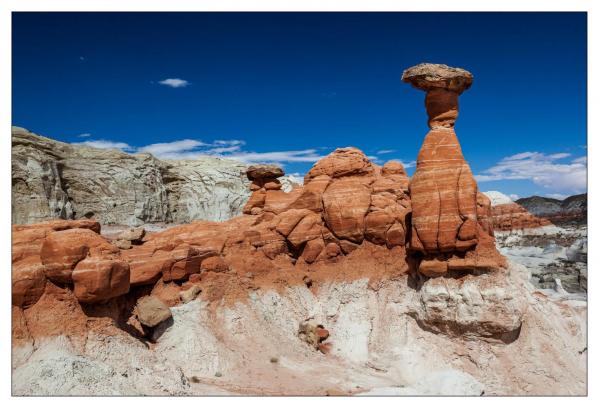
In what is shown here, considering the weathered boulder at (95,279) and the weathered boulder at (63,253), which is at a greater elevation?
the weathered boulder at (63,253)

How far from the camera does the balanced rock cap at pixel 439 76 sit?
20922 mm

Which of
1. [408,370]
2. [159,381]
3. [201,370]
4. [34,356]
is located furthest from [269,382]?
[34,356]

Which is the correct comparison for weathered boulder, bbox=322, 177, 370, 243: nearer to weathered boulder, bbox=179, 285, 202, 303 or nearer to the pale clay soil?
the pale clay soil

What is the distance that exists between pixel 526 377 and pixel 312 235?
13.0 metres

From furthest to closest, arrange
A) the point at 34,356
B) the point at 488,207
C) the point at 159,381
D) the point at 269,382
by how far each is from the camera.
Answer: the point at 488,207 < the point at 269,382 < the point at 159,381 < the point at 34,356

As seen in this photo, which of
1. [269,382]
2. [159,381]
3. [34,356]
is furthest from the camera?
Answer: [269,382]

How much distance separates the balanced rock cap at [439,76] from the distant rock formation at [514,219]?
216 ft

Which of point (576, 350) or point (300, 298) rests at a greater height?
point (300, 298)

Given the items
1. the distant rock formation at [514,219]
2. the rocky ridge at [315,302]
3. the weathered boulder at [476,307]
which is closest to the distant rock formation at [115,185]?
the rocky ridge at [315,302]

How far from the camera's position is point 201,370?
1769 centimetres

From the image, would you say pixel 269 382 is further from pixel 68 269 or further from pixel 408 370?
pixel 68 269

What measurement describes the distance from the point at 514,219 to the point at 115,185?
225 ft

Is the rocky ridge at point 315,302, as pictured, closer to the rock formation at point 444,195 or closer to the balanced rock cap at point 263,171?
the rock formation at point 444,195

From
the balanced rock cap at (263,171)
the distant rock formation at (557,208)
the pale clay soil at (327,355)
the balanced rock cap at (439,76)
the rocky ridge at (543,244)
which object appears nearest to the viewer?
the pale clay soil at (327,355)
